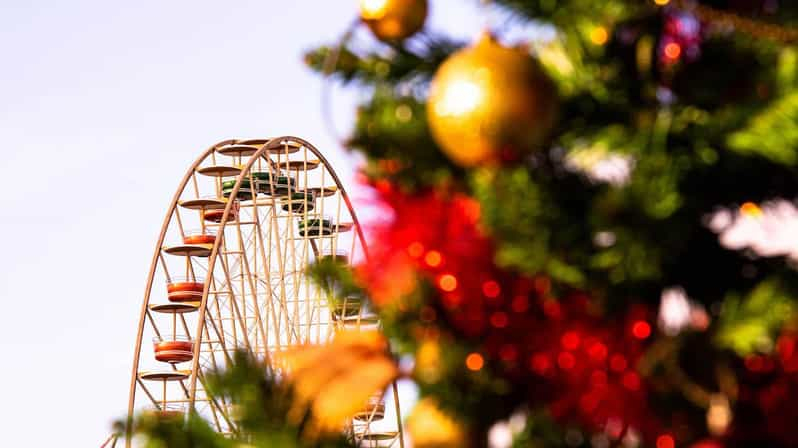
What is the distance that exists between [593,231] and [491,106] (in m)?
0.20

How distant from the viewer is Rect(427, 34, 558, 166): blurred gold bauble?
1.63m

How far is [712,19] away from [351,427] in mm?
918

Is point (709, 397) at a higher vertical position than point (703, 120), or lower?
lower

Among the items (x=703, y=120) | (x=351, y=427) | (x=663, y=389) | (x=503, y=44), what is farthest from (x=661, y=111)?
(x=351, y=427)

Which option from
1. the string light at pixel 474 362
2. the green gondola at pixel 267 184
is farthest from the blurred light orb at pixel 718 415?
the green gondola at pixel 267 184

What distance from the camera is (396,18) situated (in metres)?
2.06

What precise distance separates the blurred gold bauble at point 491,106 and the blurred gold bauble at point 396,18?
376 millimetres

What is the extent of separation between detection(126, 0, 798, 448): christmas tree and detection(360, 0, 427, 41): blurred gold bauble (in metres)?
0.21

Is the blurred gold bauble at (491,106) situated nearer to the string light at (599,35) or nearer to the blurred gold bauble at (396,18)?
the string light at (599,35)

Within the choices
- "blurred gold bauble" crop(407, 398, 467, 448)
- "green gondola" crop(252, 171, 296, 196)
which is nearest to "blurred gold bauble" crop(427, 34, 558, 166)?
"blurred gold bauble" crop(407, 398, 467, 448)

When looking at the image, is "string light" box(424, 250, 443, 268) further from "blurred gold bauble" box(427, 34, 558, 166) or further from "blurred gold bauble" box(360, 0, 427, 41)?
"blurred gold bauble" box(360, 0, 427, 41)

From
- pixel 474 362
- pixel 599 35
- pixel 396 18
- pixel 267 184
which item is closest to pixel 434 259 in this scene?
pixel 474 362

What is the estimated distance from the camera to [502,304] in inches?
68.6

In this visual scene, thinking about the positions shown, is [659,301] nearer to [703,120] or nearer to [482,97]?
[703,120]
